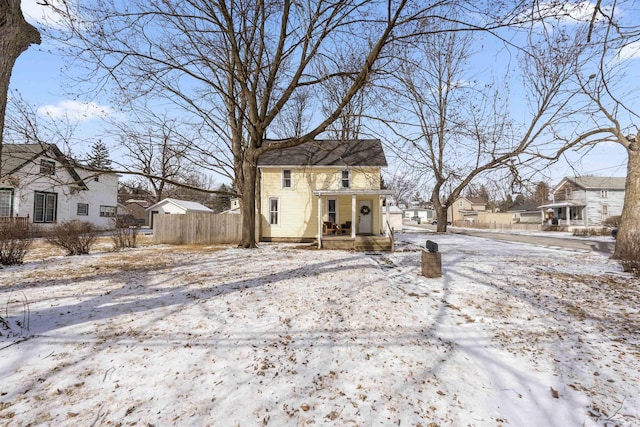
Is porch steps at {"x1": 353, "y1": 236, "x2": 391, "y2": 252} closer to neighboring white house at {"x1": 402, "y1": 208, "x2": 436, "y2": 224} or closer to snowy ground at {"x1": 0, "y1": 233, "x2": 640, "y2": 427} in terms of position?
snowy ground at {"x1": 0, "y1": 233, "x2": 640, "y2": 427}

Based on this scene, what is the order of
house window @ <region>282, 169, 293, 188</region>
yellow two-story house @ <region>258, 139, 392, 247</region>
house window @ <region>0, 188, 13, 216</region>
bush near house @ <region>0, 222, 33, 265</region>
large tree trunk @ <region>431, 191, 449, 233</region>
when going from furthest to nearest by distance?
large tree trunk @ <region>431, 191, 449, 233</region> → house window @ <region>0, 188, 13, 216</region> → house window @ <region>282, 169, 293, 188</region> → yellow two-story house @ <region>258, 139, 392, 247</region> → bush near house @ <region>0, 222, 33, 265</region>

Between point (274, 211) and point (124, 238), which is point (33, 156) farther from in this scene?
point (274, 211)

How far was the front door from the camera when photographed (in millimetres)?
17750

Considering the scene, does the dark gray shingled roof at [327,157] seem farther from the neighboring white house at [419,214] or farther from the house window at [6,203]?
the neighboring white house at [419,214]

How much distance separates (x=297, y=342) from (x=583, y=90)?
53.8 ft

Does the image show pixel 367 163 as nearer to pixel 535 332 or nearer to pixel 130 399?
pixel 535 332

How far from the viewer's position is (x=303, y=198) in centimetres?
1791

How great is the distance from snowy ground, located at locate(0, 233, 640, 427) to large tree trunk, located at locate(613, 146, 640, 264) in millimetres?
4573

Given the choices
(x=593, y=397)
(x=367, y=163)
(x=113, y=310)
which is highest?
(x=367, y=163)

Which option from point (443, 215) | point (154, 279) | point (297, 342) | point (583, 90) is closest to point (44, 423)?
point (297, 342)

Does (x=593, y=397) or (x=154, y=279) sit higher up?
(x=154, y=279)

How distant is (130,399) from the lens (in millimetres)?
2609

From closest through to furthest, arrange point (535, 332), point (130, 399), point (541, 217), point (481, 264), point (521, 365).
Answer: point (130, 399), point (521, 365), point (535, 332), point (481, 264), point (541, 217)

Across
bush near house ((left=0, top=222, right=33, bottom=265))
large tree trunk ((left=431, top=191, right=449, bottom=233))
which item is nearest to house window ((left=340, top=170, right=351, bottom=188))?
large tree trunk ((left=431, top=191, right=449, bottom=233))
